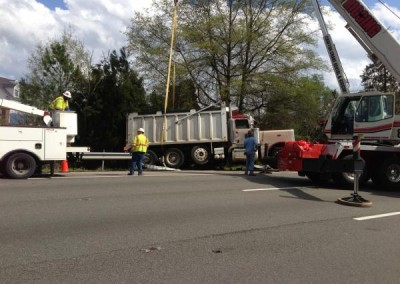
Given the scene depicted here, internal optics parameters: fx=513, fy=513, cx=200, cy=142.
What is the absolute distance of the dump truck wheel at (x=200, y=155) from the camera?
23875 mm

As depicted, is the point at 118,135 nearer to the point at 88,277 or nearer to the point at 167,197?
the point at 167,197

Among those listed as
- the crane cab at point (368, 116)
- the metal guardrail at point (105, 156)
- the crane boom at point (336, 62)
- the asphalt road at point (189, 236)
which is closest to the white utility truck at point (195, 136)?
the metal guardrail at point (105, 156)

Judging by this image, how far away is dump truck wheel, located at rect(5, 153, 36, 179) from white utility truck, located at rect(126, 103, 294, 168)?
952cm

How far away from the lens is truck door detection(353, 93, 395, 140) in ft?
48.9

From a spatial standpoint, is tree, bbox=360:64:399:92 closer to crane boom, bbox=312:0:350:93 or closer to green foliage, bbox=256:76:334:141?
crane boom, bbox=312:0:350:93

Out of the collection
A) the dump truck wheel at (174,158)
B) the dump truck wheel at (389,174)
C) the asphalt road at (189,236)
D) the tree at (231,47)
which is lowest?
the asphalt road at (189,236)

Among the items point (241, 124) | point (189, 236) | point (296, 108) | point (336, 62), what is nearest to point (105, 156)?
point (241, 124)

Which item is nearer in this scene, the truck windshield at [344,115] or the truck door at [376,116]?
the truck door at [376,116]

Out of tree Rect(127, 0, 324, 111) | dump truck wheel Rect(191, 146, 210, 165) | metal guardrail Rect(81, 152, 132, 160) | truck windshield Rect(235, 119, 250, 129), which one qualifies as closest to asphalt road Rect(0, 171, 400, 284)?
metal guardrail Rect(81, 152, 132, 160)

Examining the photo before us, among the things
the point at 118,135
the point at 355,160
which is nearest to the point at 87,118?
the point at 118,135

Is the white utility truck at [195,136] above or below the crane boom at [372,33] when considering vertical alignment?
below

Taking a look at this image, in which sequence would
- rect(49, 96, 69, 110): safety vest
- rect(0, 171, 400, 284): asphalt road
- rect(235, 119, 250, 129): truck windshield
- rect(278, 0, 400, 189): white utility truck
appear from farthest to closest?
rect(235, 119, 250, 129): truck windshield → rect(49, 96, 69, 110): safety vest → rect(278, 0, 400, 189): white utility truck → rect(0, 171, 400, 284): asphalt road

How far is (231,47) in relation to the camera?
95.2 feet

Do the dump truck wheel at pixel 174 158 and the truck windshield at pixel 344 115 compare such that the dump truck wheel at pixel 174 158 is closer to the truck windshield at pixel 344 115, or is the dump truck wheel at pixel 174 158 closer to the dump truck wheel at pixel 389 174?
the truck windshield at pixel 344 115
